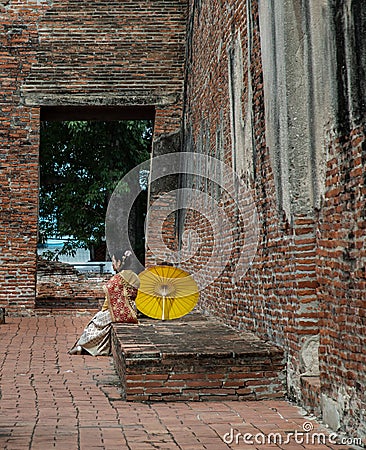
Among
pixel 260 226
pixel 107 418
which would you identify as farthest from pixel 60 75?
pixel 107 418

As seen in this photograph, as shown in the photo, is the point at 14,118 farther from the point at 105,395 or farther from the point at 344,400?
the point at 344,400

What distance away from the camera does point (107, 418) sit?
16.4 ft

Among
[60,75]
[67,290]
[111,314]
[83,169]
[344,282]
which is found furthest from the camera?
[83,169]

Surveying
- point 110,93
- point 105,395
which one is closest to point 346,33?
point 105,395

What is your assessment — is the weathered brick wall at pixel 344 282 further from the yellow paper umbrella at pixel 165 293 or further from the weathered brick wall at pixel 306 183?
the yellow paper umbrella at pixel 165 293

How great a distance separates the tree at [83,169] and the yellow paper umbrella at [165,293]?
10400 mm

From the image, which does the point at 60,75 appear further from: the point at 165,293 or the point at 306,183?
the point at 306,183

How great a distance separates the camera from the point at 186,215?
1230cm

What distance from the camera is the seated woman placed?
847 cm

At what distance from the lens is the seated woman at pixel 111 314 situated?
8469 mm

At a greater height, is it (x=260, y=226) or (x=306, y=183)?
(x=306, y=183)

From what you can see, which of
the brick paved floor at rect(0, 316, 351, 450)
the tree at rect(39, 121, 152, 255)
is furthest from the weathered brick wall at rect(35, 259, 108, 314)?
the brick paved floor at rect(0, 316, 351, 450)

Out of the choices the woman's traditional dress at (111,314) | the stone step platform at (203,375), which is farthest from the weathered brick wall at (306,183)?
the woman's traditional dress at (111,314)

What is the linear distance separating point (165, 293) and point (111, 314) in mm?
692
